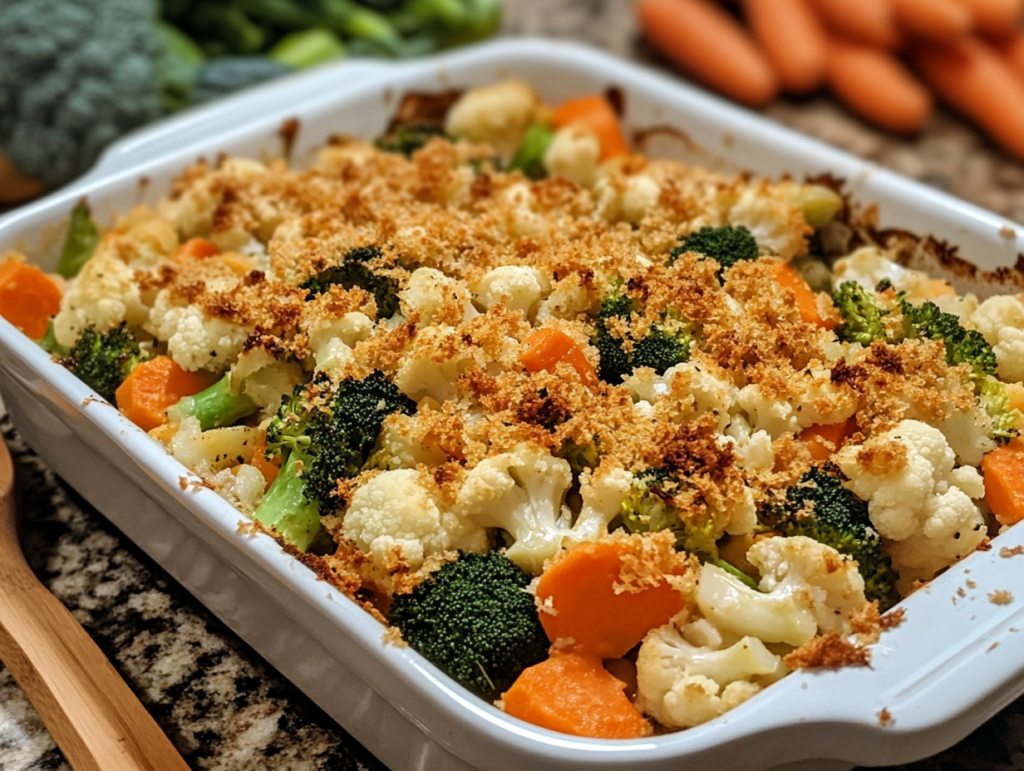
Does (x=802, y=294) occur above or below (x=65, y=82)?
above

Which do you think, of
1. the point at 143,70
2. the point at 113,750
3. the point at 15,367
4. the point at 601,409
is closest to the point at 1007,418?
the point at 601,409

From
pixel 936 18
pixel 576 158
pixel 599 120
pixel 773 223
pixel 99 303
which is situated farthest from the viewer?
pixel 936 18

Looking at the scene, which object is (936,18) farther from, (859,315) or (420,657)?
(420,657)

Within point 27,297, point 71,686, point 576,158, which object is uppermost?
point 576,158

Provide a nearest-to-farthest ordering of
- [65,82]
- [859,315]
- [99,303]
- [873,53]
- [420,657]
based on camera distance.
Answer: [420,657], [859,315], [99,303], [65,82], [873,53]

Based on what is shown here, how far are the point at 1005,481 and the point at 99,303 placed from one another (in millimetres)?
1393

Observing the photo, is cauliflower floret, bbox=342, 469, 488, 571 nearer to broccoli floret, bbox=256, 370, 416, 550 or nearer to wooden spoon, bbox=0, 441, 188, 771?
broccoli floret, bbox=256, 370, 416, 550

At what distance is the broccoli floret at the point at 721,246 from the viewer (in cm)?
174

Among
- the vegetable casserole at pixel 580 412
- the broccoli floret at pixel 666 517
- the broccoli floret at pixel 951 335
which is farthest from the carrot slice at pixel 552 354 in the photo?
the broccoli floret at pixel 951 335

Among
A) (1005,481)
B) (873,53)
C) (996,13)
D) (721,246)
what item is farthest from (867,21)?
(1005,481)

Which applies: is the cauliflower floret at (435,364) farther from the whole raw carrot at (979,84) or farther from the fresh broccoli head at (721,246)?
the whole raw carrot at (979,84)

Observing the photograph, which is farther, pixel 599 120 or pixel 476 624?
pixel 599 120

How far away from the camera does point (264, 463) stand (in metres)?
1.53

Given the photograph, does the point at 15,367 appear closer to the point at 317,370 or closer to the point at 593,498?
the point at 317,370
